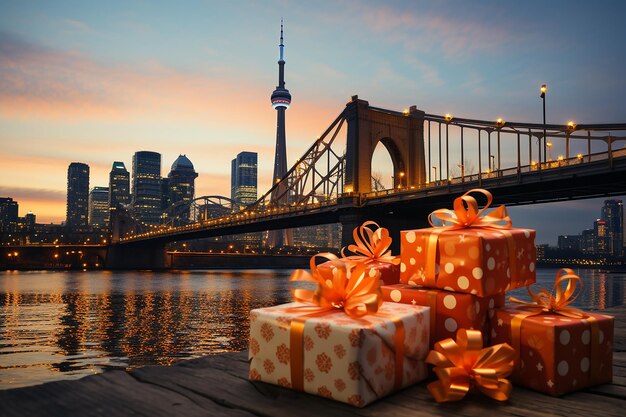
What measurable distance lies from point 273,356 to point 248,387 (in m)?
0.19

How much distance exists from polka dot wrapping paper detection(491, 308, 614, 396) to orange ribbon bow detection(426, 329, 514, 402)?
25 centimetres

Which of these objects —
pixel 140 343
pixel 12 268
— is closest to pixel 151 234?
pixel 12 268

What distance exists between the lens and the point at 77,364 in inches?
423

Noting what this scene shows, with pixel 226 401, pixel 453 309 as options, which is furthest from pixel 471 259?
pixel 226 401

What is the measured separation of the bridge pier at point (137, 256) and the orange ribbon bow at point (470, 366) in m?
88.6

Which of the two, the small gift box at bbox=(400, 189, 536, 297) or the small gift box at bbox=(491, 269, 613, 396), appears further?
the small gift box at bbox=(400, 189, 536, 297)

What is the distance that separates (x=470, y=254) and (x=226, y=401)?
4.18ft

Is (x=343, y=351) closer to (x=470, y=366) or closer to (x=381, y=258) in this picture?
(x=470, y=366)

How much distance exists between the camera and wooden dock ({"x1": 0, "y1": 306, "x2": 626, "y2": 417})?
197 centimetres

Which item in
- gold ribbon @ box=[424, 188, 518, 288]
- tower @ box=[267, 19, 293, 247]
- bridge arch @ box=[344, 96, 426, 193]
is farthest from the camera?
tower @ box=[267, 19, 293, 247]

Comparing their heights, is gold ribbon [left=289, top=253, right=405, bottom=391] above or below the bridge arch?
below

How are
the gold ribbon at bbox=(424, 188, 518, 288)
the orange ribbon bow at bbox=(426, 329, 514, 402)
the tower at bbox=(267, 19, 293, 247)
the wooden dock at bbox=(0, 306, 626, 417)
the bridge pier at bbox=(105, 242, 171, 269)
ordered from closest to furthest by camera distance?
1. the wooden dock at bbox=(0, 306, 626, 417)
2. the orange ribbon bow at bbox=(426, 329, 514, 402)
3. the gold ribbon at bbox=(424, 188, 518, 288)
4. the bridge pier at bbox=(105, 242, 171, 269)
5. the tower at bbox=(267, 19, 293, 247)

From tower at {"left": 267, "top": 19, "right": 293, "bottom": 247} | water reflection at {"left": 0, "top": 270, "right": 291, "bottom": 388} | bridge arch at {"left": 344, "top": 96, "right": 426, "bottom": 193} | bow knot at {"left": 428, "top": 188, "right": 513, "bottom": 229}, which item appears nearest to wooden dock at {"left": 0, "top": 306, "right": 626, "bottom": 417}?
bow knot at {"left": 428, "top": 188, "right": 513, "bottom": 229}

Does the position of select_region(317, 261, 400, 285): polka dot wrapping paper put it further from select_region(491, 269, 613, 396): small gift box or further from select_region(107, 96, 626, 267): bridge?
select_region(107, 96, 626, 267): bridge
